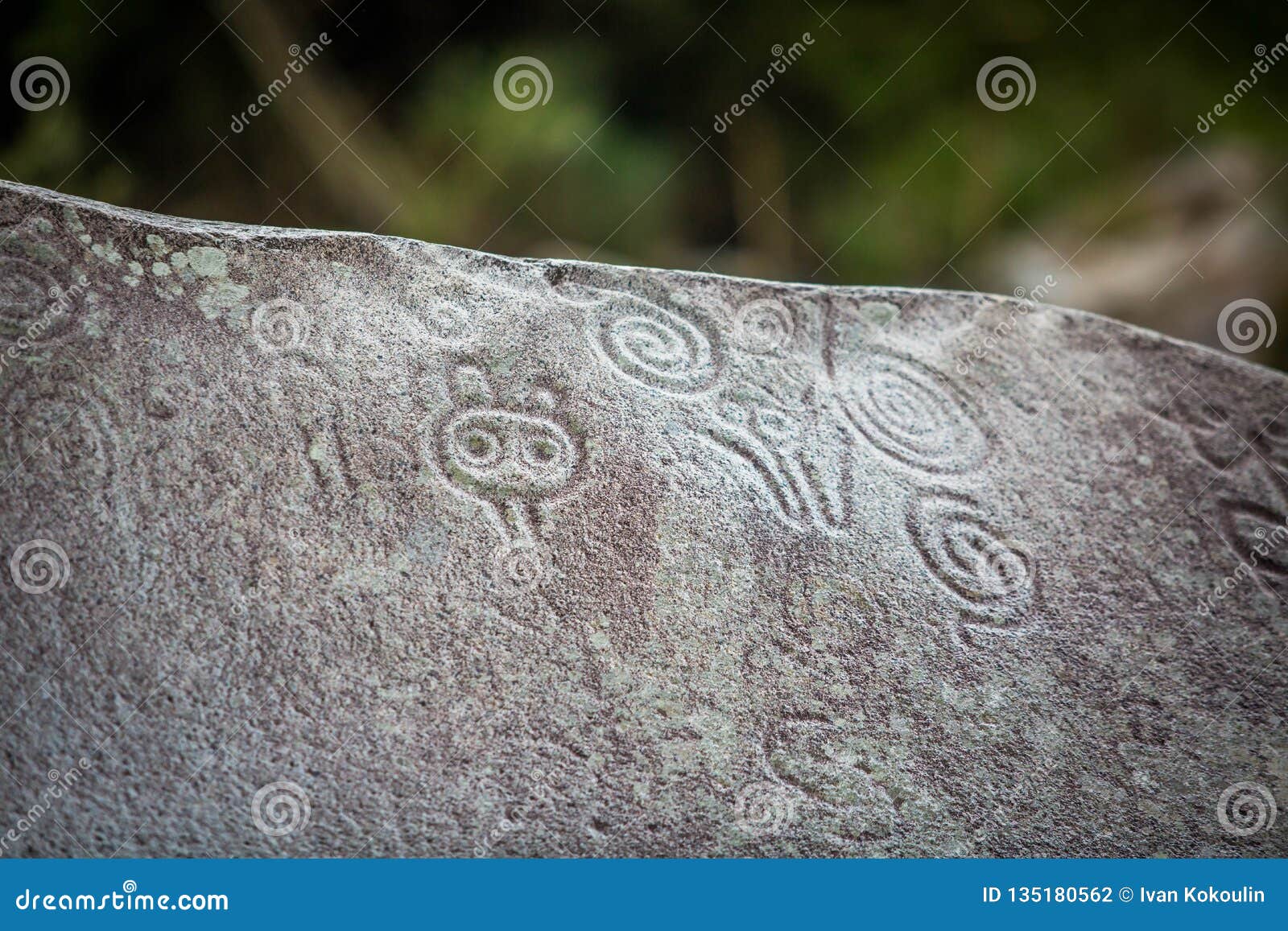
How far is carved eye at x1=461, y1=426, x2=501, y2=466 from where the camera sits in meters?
1.21

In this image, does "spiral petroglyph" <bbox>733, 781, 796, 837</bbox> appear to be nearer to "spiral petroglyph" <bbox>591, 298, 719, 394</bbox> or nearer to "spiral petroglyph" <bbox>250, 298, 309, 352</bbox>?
"spiral petroglyph" <bbox>591, 298, 719, 394</bbox>

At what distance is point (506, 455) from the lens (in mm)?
1220

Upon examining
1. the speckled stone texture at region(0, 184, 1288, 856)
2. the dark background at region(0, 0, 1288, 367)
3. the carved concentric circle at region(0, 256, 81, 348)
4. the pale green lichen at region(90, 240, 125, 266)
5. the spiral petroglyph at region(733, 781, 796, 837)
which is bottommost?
the spiral petroglyph at region(733, 781, 796, 837)

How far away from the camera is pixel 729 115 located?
3.53m

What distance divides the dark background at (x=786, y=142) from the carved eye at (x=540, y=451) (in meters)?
2.03

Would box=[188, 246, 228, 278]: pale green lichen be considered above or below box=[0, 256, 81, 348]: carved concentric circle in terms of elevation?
above

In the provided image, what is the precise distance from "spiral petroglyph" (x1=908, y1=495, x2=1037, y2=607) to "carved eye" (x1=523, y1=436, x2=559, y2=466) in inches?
16.7

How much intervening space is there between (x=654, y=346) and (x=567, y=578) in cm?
34

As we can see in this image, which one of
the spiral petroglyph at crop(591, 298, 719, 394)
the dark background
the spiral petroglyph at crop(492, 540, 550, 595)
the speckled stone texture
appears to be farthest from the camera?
the dark background

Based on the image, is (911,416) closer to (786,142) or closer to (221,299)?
(221,299)

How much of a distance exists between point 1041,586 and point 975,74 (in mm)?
2638

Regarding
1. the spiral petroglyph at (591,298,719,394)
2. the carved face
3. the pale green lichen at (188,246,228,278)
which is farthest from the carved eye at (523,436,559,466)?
the pale green lichen at (188,246,228,278)

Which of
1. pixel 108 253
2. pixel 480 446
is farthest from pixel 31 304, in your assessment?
pixel 480 446

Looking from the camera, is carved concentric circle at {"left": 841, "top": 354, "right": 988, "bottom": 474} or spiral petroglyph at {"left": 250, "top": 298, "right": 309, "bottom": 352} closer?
spiral petroglyph at {"left": 250, "top": 298, "right": 309, "bottom": 352}
